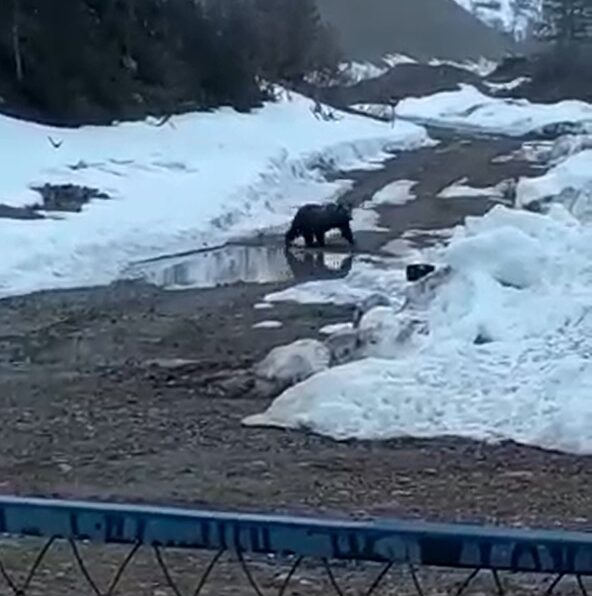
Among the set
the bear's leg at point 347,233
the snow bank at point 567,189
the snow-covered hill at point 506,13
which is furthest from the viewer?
the snow-covered hill at point 506,13

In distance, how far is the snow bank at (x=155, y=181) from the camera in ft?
72.5

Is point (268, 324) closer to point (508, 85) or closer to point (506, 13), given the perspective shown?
point (508, 85)

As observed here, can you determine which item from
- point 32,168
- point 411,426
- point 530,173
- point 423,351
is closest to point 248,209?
point 32,168

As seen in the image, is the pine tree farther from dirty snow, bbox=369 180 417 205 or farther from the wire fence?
the wire fence

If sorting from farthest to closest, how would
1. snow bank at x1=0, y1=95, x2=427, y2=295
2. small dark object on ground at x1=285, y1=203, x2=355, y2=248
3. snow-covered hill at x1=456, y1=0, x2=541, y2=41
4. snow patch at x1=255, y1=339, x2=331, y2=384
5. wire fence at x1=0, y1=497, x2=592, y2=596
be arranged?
snow-covered hill at x1=456, y1=0, x2=541, y2=41
small dark object on ground at x1=285, y1=203, x2=355, y2=248
snow bank at x1=0, y1=95, x2=427, y2=295
snow patch at x1=255, y1=339, x2=331, y2=384
wire fence at x1=0, y1=497, x2=592, y2=596

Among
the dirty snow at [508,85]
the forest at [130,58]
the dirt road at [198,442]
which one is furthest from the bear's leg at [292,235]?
the dirty snow at [508,85]

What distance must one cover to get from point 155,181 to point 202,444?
19.0 meters

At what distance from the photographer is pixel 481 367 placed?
1285cm

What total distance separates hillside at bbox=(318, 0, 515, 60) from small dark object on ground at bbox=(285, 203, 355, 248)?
78.3 m

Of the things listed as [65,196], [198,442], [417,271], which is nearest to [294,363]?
[198,442]

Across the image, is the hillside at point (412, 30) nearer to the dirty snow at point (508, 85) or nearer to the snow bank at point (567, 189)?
the dirty snow at point (508, 85)

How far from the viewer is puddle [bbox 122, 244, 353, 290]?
2069cm

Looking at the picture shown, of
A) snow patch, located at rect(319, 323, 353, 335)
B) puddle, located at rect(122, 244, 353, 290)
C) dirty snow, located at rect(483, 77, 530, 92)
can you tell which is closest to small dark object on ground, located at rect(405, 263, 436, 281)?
puddle, located at rect(122, 244, 353, 290)

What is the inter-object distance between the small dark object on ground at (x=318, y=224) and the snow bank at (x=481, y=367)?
743cm
